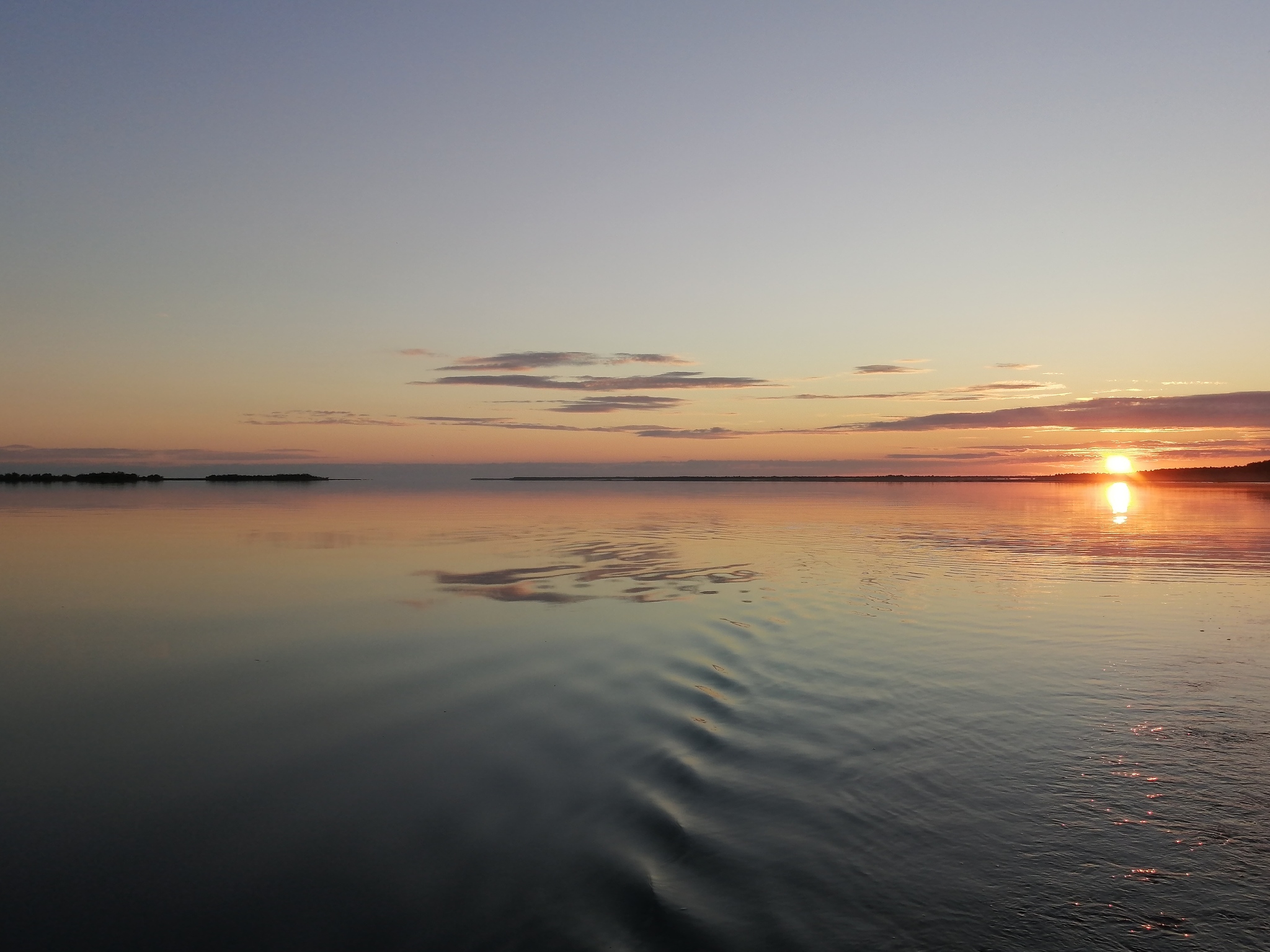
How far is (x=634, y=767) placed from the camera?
9188 millimetres

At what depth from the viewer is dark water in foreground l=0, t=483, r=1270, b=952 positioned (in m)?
6.03

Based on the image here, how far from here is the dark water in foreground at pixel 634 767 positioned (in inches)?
237

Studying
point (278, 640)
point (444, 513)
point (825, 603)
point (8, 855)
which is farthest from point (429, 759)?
point (444, 513)

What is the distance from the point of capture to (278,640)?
52.1 feet

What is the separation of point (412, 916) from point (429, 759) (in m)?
3.47

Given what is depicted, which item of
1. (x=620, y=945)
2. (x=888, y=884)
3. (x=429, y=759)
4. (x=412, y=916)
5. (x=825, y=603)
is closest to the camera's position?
(x=620, y=945)

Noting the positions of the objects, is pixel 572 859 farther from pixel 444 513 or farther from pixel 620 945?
pixel 444 513

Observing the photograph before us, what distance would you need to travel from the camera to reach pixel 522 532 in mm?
42000

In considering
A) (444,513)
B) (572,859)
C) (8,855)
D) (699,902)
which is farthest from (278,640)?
(444,513)

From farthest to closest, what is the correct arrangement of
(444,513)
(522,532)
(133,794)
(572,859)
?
(444,513) < (522,532) < (133,794) < (572,859)

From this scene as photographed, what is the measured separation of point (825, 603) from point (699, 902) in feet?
47.1

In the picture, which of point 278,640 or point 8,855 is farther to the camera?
point 278,640

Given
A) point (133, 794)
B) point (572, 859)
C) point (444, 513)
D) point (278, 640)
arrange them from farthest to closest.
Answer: point (444, 513)
point (278, 640)
point (133, 794)
point (572, 859)

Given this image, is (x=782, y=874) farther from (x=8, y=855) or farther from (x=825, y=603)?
(x=825, y=603)
